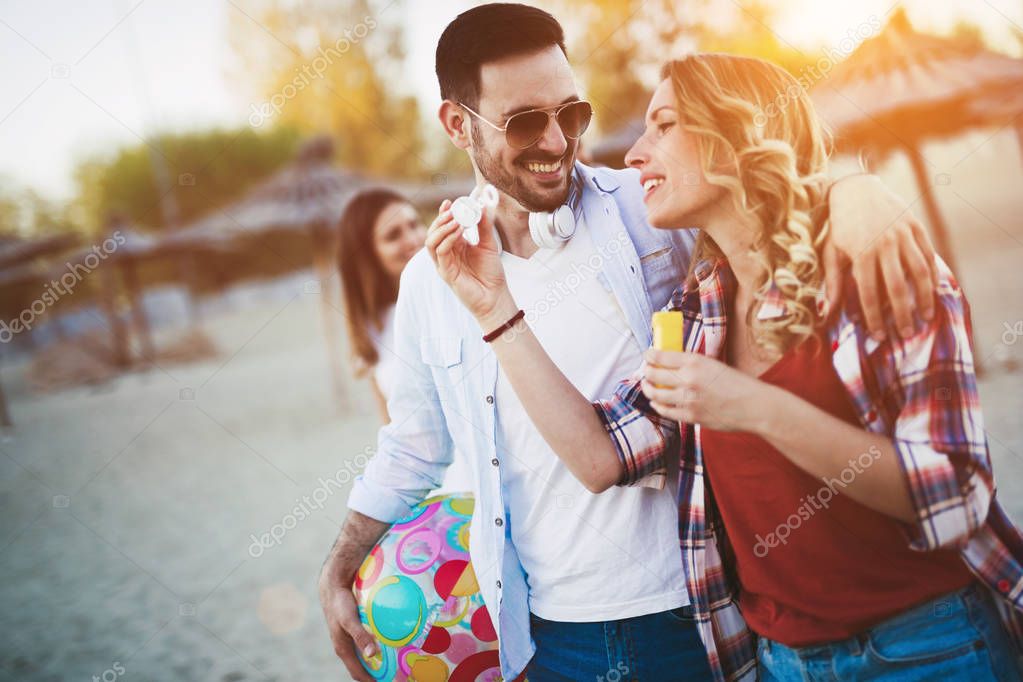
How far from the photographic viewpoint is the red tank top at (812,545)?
4.67ft

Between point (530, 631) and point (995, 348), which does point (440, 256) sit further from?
point (995, 348)

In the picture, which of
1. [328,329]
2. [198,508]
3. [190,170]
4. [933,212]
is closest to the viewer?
[198,508]

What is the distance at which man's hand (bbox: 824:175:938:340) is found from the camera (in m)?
1.31

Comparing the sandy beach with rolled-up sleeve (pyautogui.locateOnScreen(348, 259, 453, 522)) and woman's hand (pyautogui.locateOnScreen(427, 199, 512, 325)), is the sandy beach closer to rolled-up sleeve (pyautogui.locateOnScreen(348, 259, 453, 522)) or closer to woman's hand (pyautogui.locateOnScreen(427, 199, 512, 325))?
rolled-up sleeve (pyautogui.locateOnScreen(348, 259, 453, 522))

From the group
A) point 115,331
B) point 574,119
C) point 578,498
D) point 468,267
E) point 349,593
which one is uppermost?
point 115,331

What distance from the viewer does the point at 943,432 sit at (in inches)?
50.4

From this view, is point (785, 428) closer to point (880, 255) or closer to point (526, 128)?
point (880, 255)

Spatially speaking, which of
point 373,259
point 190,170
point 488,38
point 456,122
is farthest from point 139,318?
point 488,38

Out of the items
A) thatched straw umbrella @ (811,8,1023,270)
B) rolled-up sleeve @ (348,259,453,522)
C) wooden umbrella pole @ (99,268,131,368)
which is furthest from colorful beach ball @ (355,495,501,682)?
wooden umbrella pole @ (99,268,131,368)

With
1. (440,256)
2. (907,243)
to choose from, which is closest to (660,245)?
(440,256)

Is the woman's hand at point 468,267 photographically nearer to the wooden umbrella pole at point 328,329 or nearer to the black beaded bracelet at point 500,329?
the black beaded bracelet at point 500,329

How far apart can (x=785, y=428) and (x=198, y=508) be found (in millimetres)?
7381

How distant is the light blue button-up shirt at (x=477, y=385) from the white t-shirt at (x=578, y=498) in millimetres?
34

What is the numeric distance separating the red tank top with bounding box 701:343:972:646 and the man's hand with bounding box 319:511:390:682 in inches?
38.9
